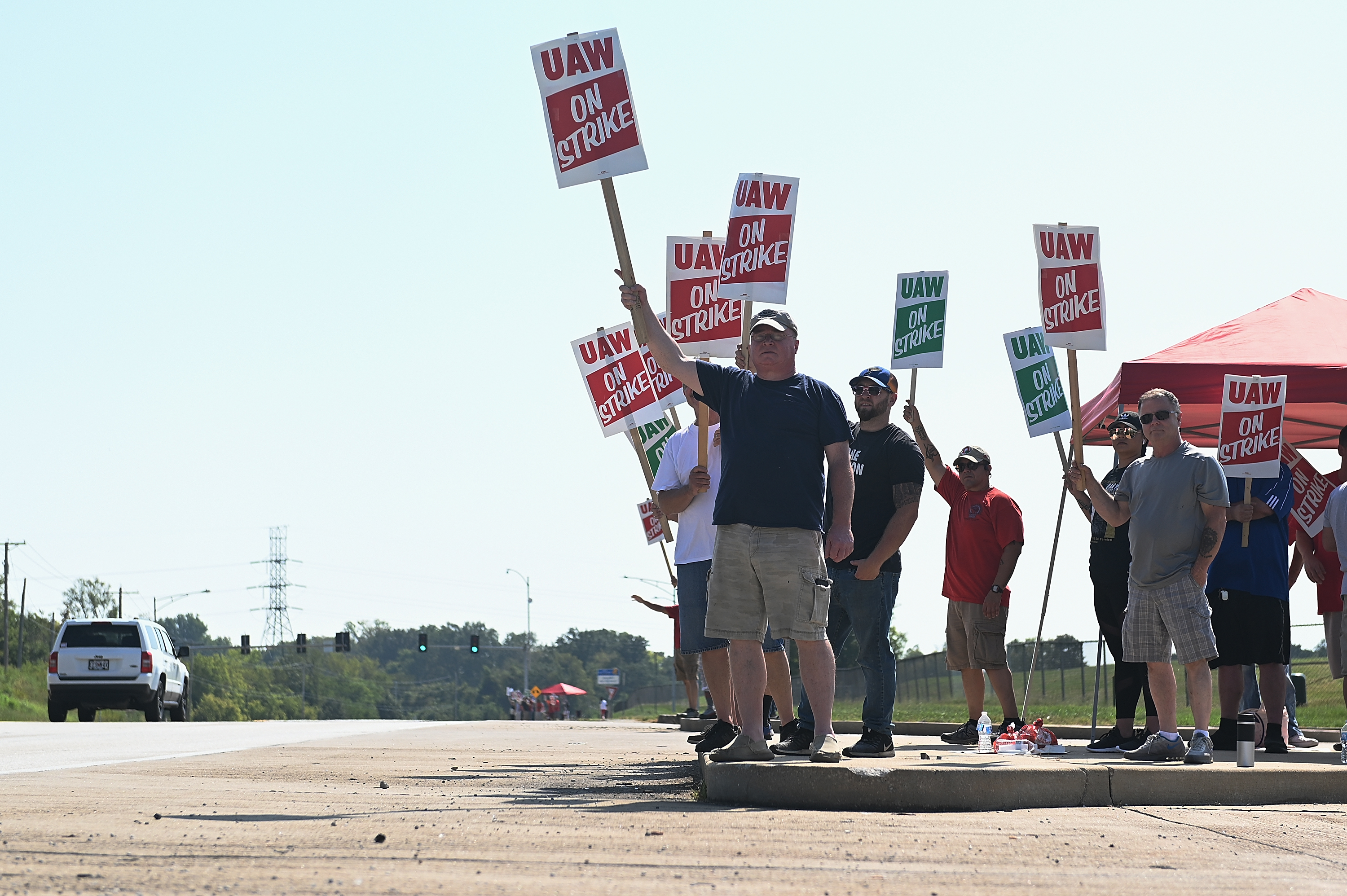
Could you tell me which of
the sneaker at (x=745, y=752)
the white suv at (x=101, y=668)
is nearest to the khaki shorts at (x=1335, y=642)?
the sneaker at (x=745, y=752)

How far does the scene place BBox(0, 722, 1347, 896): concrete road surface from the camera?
12.7ft

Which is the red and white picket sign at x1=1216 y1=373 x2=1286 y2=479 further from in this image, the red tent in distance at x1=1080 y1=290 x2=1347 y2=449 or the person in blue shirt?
the red tent in distance at x1=1080 y1=290 x2=1347 y2=449

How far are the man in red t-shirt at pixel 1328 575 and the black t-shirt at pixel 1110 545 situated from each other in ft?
4.77

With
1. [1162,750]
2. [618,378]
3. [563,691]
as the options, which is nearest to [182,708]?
[618,378]

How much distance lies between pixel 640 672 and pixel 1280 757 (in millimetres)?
178316

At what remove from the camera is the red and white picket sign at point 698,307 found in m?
10.1

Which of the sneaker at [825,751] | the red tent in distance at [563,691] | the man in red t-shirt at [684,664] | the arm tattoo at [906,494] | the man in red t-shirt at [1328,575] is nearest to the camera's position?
the sneaker at [825,751]

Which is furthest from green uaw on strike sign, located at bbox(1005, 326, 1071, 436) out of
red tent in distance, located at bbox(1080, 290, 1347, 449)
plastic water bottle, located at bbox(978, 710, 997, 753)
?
plastic water bottle, located at bbox(978, 710, 997, 753)

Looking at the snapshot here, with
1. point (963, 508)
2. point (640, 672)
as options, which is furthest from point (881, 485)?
point (640, 672)

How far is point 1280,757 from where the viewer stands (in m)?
7.98

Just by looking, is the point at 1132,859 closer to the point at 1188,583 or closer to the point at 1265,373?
the point at 1188,583

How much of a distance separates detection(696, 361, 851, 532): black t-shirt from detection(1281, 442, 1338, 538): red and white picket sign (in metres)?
5.01

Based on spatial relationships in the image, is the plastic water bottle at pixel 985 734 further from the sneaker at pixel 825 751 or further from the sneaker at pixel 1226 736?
the sneaker at pixel 825 751

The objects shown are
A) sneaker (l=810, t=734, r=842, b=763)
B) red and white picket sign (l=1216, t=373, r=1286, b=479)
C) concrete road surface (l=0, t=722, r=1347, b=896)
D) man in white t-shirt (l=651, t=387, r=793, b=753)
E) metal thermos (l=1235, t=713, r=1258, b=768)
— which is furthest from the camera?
red and white picket sign (l=1216, t=373, r=1286, b=479)
